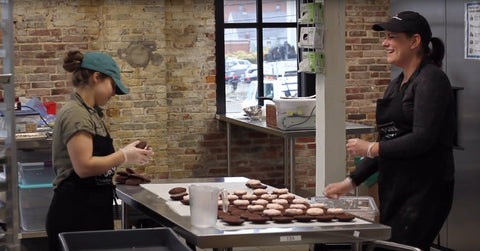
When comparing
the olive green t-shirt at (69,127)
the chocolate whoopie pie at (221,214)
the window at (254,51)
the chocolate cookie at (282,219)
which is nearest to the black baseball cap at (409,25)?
the chocolate cookie at (282,219)

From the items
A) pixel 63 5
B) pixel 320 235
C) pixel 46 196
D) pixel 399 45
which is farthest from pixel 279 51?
pixel 320 235

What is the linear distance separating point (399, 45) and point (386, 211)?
73 centimetres

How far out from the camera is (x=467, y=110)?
17.7ft

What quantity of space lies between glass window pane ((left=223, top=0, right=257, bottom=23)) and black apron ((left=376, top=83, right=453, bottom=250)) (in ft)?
16.5

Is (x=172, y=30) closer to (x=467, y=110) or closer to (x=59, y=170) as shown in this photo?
(x=467, y=110)

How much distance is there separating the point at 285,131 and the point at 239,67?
71.5 inches

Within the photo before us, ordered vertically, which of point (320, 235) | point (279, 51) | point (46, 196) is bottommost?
point (46, 196)

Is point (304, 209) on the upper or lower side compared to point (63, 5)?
lower

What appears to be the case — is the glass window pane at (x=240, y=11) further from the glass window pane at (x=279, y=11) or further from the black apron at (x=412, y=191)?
the black apron at (x=412, y=191)

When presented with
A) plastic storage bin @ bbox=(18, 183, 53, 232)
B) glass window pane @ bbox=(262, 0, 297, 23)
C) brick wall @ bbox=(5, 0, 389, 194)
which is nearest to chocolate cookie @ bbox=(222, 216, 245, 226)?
plastic storage bin @ bbox=(18, 183, 53, 232)

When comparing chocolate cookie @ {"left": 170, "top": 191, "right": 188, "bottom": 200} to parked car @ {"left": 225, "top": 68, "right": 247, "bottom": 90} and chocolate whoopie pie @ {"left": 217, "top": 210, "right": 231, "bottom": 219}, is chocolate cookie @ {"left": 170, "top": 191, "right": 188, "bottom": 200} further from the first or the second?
parked car @ {"left": 225, "top": 68, "right": 247, "bottom": 90}

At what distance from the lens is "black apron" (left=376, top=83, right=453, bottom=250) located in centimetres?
341

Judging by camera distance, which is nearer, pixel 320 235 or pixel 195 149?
pixel 320 235

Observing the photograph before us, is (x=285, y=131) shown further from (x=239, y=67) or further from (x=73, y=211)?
(x=73, y=211)
